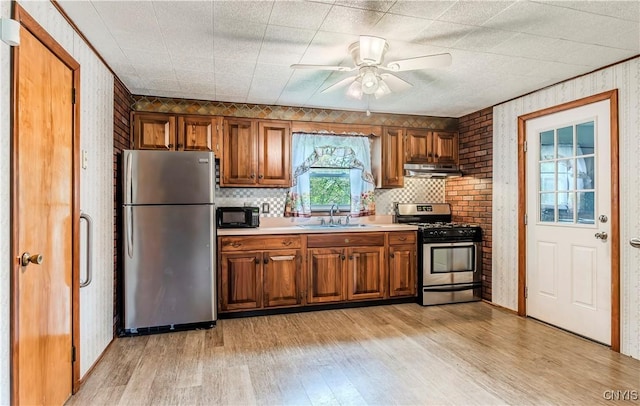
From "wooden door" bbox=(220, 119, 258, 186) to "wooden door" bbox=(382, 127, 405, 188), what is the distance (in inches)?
62.7

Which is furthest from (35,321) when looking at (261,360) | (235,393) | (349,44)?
(349,44)

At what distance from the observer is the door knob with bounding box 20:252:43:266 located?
1.66 m

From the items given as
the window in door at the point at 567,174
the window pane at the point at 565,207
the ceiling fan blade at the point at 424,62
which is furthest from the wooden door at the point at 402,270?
the ceiling fan blade at the point at 424,62

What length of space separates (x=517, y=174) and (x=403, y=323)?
6.54ft

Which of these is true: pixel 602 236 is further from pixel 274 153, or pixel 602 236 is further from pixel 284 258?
pixel 274 153

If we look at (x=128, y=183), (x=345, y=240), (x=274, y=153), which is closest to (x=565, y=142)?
(x=345, y=240)

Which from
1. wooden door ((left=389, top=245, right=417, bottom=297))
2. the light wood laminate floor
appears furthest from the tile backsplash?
the light wood laminate floor

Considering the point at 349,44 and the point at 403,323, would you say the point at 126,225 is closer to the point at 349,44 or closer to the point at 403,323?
the point at 349,44

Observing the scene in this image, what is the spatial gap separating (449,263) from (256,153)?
2.60 m

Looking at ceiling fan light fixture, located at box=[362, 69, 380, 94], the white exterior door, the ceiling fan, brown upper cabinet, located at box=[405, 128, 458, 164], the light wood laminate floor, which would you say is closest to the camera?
the light wood laminate floor

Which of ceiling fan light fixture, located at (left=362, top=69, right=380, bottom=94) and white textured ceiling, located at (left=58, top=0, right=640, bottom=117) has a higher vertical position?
white textured ceiling, located at (left=58, top=0, right=640, bottom=117)

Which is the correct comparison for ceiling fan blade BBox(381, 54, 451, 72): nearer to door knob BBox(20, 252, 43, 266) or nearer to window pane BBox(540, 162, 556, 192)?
window pane BBox(540, 162, 556, 192)

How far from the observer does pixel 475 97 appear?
3898 mm

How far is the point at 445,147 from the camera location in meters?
4.82
